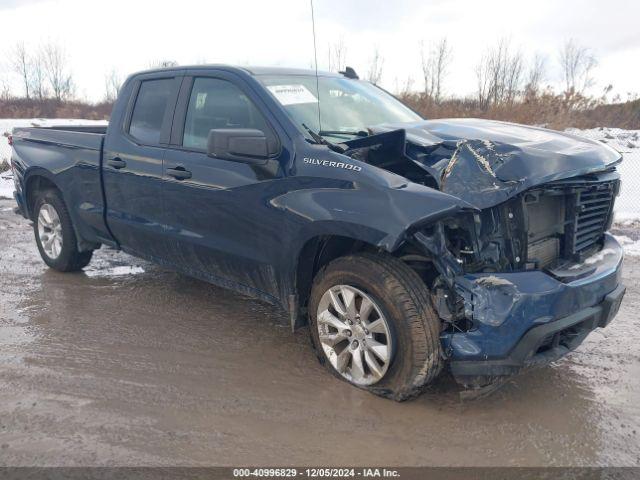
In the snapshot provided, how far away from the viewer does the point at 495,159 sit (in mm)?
2893

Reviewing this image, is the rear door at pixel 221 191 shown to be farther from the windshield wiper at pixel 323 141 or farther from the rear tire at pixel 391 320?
the rear tire at pixel 391 320

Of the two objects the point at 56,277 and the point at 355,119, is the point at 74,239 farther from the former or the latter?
the point at 355,119

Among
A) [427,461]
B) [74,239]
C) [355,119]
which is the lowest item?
[427,461]

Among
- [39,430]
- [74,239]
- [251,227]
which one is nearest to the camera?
[39,430]

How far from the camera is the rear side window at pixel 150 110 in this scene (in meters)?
4.35

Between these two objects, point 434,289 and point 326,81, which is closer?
point 434,289

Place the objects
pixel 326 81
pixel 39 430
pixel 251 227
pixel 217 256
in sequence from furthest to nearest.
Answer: pixel 326 81 → pixel 217 256 → pixel 251 227 → pixel 39 430

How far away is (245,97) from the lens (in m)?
3.75

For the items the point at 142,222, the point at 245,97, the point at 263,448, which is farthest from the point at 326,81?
the point at 263,448

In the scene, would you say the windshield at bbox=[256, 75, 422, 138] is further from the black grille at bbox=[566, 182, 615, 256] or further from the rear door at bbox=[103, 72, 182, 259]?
the black grille at bbox=[566, 182, 615, 256]

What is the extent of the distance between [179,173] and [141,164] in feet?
1.70

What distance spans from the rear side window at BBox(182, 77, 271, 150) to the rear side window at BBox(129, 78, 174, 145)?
333mm

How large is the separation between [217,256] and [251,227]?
459mm

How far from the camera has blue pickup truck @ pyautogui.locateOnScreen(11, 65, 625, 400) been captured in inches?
111
